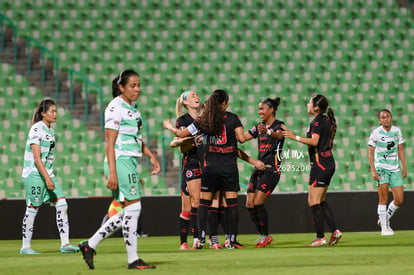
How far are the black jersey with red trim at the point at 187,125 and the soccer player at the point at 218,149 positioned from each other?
0.37m

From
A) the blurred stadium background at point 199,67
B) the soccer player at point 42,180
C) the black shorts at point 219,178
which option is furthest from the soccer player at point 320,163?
the blurred stadium background at point 199,67

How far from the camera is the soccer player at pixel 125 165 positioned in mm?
6086

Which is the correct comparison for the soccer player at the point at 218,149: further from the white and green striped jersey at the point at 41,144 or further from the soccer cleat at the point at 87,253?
the soccer cleat at the point at 87,253

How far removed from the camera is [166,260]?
696 cm

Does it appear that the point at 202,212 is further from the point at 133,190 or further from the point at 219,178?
the point at 133,190

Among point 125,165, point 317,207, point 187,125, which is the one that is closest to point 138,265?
point 125,165

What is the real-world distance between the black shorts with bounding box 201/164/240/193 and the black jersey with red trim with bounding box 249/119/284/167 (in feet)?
2.92

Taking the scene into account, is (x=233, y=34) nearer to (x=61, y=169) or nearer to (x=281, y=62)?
(x=281, y=62)

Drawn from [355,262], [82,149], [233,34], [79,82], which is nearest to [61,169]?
[82,149]

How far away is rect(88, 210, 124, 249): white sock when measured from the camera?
6.23 metres

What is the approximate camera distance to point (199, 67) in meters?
16.8

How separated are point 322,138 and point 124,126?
3.59 metres

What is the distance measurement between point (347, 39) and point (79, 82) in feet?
22.3

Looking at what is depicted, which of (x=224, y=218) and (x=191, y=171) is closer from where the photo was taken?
(x=191, y=171)
